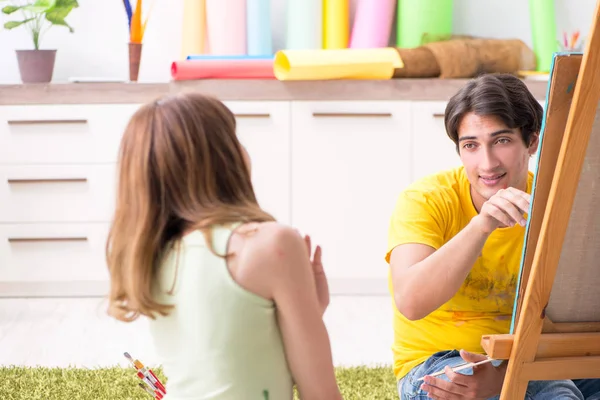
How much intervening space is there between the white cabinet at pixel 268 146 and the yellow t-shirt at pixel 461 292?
78.0 inches

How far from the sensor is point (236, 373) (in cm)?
122

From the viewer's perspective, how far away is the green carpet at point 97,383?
259 centimetres

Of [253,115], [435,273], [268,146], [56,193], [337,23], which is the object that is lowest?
[56,193]

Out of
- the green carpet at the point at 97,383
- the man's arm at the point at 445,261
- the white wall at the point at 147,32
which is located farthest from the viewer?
the white wall at the point at 147,32

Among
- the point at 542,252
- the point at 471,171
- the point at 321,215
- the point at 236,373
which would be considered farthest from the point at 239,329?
the point at 321,215

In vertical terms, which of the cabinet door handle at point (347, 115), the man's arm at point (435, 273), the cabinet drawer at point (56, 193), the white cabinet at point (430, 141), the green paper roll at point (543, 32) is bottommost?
the cabinet drawer at point (56, 193)

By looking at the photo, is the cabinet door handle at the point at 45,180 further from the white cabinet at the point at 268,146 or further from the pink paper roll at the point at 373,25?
the pink paper roll at the point at 373,25

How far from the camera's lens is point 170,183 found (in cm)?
122

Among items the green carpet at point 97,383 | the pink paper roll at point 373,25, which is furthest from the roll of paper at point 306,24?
the green carpet at point 97,383

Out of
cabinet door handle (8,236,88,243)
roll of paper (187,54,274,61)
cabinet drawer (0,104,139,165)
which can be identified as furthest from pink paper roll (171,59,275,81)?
cabinet door handle (8,236,88,243)

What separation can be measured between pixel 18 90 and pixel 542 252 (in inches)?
113

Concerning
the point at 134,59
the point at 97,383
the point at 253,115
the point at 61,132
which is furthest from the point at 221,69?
the point at 97,383

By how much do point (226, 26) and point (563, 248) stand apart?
2.81 m

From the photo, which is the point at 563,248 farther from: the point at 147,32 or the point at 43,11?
the point at 147,32
